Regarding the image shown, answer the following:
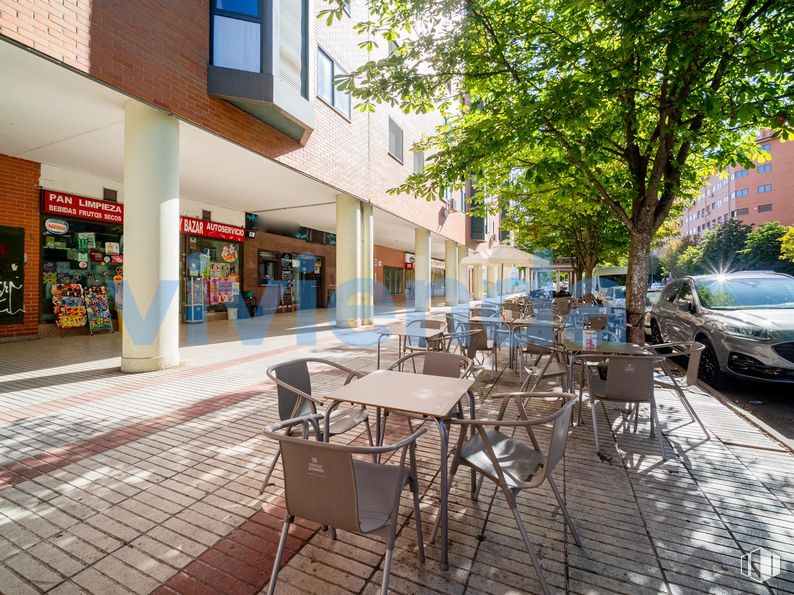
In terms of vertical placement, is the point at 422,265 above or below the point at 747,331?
above

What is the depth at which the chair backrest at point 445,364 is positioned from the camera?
3578mm

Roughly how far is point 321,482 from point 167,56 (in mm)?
7281

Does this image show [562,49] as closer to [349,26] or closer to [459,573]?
[459,573]

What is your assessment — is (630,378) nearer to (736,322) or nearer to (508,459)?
(508,459)

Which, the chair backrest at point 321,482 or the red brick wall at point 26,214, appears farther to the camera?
the red brick wall at point 26,214

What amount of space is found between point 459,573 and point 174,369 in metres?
6.00

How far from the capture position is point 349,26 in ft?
39.7

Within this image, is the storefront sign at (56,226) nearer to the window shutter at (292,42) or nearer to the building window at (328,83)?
the window shutter at (292,42)

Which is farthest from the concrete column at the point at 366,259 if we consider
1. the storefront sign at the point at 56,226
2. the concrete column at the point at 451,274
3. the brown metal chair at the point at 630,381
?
the concrete column at the point at 451,274

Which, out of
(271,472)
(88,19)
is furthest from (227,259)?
(271,472)

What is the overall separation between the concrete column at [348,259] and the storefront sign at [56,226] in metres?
6.91

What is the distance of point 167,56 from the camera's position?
6.18 meters

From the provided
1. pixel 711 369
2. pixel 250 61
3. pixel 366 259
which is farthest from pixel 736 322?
pixel 366 259

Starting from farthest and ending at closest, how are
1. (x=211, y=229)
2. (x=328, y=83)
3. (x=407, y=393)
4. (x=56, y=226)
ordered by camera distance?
1. (x=211, y=229)
2. (x=328, y=83)
3. (x=56, y=226)
4. (x=407, y=393)
